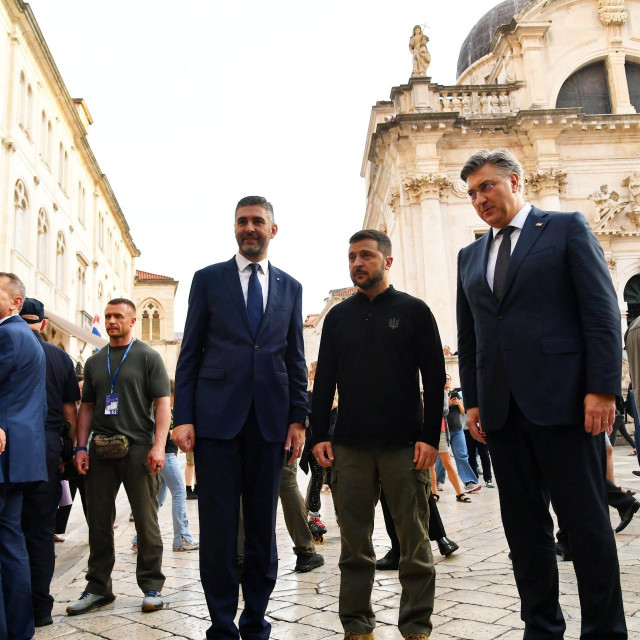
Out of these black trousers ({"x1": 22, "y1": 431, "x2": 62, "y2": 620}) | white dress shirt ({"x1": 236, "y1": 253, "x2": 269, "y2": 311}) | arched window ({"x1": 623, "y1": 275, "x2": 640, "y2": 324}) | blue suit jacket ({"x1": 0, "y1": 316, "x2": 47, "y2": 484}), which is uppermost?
arched window ({"x1": 623, "y1": 275, "x2": 640, "y2": 324})

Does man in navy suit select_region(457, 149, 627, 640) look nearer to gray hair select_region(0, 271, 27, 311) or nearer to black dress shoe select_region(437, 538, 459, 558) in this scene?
black dress shoe select_region(437, 538, 459, 558)

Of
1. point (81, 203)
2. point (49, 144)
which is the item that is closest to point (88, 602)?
point (49, 144)

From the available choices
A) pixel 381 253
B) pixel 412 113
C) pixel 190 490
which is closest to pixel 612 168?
pixel 412 113

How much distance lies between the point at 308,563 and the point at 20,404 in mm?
2794

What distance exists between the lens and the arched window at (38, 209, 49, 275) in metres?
23.6

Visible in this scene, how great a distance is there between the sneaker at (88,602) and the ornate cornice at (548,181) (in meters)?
20.1

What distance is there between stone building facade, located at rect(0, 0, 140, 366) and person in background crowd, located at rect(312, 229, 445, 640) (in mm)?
16851

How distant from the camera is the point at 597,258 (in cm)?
305

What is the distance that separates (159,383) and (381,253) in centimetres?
215

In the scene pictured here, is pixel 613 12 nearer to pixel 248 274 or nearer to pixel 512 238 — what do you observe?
pixel 512 238

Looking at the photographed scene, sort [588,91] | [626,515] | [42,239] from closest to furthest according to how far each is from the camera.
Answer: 1. [626,515]
2. [588,91]
3. [42,239]

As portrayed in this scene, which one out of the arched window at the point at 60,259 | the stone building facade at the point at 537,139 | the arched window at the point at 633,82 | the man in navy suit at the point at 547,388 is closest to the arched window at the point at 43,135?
the arched window at the point at 60,259

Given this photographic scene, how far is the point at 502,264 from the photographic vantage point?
10.8ft

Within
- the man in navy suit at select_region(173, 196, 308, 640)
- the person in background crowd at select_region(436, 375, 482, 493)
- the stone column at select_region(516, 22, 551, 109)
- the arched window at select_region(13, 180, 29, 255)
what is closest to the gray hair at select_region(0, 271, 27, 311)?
the man in navy suit at select_region(173, 196, 308, 640)
